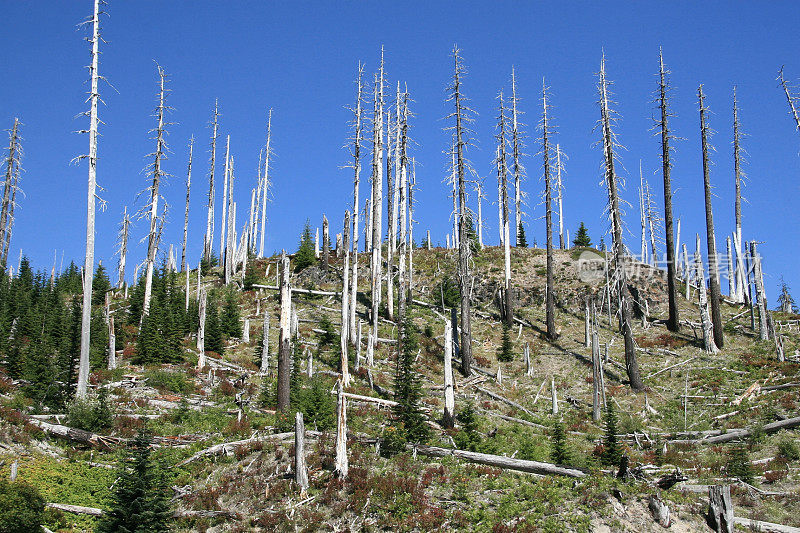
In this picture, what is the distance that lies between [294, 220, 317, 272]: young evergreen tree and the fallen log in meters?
30.0

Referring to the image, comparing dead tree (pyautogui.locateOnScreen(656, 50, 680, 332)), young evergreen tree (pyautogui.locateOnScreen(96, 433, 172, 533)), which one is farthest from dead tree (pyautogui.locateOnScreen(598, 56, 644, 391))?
young evergreen tree (pyautogui.locateOnScreen(96, 433, 172, 533))

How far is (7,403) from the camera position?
20.1 meters

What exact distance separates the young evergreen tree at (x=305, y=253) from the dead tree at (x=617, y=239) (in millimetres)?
25747

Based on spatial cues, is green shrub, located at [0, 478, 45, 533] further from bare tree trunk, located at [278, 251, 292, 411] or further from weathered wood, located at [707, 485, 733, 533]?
weathered wood, located at [707, 485, 733, 533]

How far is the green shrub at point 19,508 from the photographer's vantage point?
41.5 ft

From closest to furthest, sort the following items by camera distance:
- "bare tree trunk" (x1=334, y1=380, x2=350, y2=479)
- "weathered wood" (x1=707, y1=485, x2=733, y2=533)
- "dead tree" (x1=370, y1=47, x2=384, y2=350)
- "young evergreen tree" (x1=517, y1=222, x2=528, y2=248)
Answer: "weathered wood" (x1=707, y1=485, x2=733, y2=533)
"bare tree trunk" (x1=334, y1=380, x2=350, y2=479)
"dead tree" (x1=370, y1=47, x2=384, y2=350)
"young evergreen tree" (x1=517, y1=222, x2=528, y2=248)

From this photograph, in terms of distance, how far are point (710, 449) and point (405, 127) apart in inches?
1047

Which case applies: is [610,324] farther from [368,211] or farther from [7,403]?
[7,403]

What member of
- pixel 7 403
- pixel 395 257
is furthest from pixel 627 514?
pixel 395 257

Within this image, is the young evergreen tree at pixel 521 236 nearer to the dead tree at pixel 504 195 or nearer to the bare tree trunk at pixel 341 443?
the dead tree at pixel 504 195

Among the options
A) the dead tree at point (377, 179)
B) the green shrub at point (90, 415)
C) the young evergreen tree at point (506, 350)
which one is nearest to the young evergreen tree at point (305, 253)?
the dead tree at point (377, 179)

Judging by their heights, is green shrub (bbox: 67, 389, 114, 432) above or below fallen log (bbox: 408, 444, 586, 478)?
above

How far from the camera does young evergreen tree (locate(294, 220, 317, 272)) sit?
152ft

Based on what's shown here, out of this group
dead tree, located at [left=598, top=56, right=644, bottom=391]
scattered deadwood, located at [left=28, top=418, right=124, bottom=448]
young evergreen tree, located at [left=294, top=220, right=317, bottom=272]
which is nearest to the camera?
scattered deadwood, located at [left=28, top=418, right=124, bottom=448]
